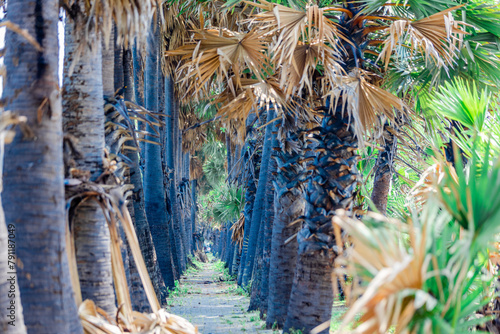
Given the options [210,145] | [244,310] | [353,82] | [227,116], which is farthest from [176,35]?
[210,145]

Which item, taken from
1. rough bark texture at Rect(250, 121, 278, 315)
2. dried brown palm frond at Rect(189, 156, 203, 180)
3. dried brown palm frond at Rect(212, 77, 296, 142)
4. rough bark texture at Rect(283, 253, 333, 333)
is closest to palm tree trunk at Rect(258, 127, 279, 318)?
rough bark texture at Rect(250, 121, 278, 315)

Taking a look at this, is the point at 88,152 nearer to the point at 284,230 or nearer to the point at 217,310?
the point at 284,230

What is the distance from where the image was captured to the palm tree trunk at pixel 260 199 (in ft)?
34.4

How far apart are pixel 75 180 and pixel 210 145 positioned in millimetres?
27748

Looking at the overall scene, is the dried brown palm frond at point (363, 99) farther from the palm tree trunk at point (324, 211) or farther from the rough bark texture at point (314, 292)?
the rough bark texture at point (314, 292)

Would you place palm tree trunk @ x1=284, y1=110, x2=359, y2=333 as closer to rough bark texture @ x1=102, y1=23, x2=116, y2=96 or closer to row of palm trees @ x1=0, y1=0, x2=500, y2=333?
row of palm trees @ x1=0, y1=0, x2=500, y2=333

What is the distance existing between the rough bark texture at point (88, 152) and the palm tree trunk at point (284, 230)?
16.5 feet

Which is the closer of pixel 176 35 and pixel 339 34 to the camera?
pixel 339 34

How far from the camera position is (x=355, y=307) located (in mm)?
1770

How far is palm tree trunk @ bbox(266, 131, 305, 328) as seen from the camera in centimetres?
826

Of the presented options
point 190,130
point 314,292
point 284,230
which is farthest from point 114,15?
point 190,130

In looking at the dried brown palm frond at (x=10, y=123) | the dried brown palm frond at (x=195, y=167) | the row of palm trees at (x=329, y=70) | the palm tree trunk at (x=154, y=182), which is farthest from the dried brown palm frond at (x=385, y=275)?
the dried brown palm frond at (x=195, y=167)

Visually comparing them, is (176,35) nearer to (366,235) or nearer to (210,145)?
(366,235)

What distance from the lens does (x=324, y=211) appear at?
→ 20.5 feet
